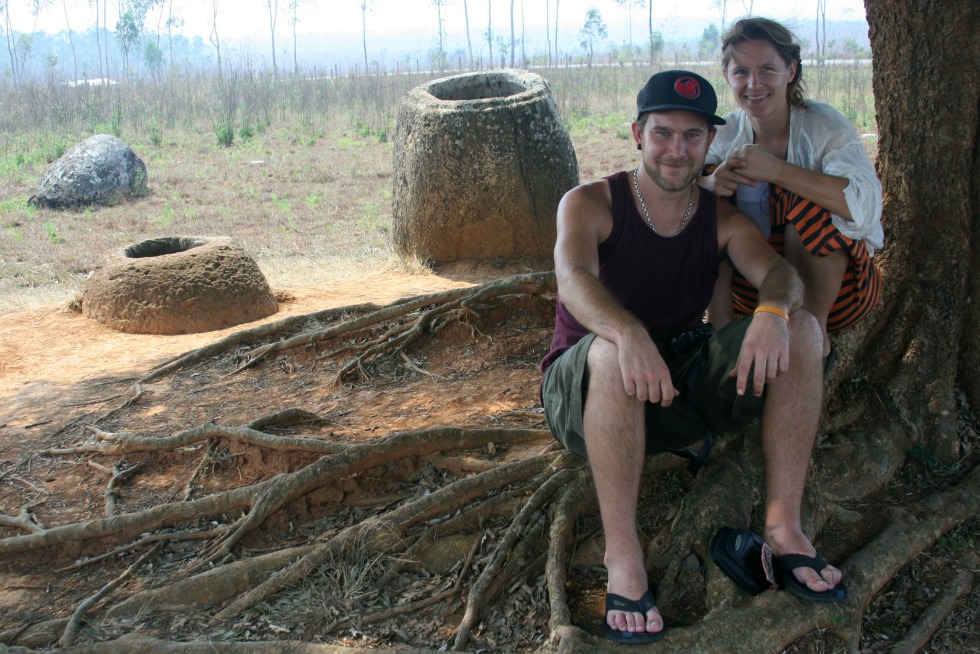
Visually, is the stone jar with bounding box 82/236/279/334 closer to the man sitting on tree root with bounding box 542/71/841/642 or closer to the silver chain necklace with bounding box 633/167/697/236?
the man sitting on tree root with bounding box 542/71/841/642

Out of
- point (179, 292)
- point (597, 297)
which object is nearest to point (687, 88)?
point (597, 297)

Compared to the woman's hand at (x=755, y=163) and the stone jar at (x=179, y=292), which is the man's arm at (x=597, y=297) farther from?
the stone jar at (x=179, y=292)

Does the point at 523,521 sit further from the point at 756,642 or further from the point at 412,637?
the point at 756,642

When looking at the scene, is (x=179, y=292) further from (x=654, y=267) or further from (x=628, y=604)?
(x=628, y=604)

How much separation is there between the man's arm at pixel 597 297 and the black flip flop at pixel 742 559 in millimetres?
481

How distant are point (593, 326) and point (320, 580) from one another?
1.22 metres

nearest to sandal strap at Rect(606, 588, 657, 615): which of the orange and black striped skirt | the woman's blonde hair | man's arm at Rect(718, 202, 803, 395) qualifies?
man's arm at Rect(718, 202, 803, 395)

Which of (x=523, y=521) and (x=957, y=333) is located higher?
(x=957, y=333)

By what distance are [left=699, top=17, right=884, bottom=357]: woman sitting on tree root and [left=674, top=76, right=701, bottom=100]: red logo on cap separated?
0.27 metres

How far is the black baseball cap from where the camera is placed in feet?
9.12

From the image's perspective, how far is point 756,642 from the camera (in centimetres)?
238

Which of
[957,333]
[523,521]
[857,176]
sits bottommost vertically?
[523,521]

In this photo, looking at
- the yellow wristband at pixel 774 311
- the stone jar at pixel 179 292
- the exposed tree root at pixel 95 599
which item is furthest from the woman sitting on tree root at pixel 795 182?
the stone jar at pixel 179 292

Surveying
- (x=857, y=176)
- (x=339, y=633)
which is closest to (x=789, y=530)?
(x=857, y=176)
